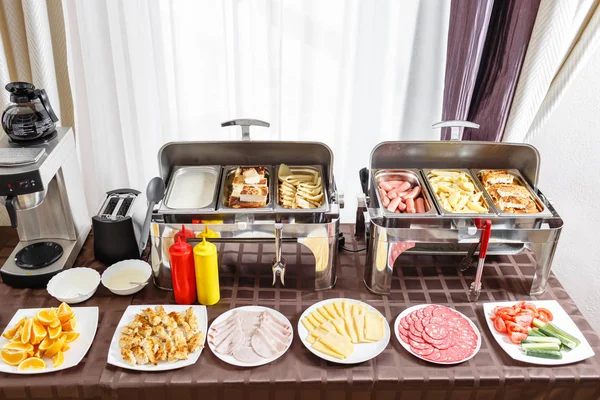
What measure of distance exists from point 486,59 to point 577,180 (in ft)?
2.40

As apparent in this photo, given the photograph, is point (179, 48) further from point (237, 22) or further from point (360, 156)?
point (360, 156)

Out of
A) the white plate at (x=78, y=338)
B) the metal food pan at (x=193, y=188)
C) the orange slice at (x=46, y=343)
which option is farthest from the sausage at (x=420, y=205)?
the orange slice at (x=46, y=343)

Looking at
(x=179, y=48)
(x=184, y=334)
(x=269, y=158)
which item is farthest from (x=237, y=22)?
(x=184, y=334)

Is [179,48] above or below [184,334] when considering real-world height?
above

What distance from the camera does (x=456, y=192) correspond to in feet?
6.22

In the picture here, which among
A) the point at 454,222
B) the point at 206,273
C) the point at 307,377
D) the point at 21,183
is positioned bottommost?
the point at 307,377

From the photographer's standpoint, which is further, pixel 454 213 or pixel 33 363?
pixel 454 213

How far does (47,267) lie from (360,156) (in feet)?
4.53

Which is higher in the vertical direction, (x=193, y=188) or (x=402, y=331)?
(x=193, y=188)

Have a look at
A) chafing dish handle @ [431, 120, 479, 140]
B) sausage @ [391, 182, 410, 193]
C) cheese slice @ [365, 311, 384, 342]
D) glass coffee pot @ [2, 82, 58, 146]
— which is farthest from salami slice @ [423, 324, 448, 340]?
glass coffee pot @ [2, 82, 58, 146]

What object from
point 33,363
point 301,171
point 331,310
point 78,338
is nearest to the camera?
point 33,363

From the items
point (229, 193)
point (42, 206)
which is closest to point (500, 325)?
point (229, 193)

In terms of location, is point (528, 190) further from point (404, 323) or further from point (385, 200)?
point (404, 323)

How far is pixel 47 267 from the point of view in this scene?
1.90m
